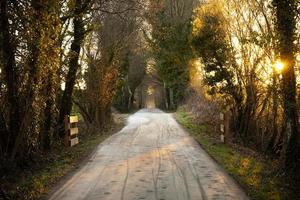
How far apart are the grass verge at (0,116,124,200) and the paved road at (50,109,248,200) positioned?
0.38 metres

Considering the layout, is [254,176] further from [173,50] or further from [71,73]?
[173,50]

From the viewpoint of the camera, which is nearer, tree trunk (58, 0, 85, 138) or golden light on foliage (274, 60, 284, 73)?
golden light on foliage (274, 60, 284, 73)

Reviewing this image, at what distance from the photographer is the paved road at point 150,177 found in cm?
837

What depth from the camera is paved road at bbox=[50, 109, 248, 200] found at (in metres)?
8.37

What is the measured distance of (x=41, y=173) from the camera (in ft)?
35.0

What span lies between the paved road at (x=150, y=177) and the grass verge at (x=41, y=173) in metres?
0.38

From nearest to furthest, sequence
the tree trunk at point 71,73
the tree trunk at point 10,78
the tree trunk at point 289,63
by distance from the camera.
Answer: the tree trunk at point 10,78, the tree trunk at point 289,63, the tree trunk at point 71,73

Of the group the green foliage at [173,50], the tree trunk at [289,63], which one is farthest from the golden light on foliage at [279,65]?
the green foliage at [173,50]

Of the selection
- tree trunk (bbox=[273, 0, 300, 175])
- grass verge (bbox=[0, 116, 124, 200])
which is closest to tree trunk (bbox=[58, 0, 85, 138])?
grass verge (bbox=[0, 116, 124, 200])

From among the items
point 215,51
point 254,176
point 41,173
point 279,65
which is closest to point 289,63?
point 279,65

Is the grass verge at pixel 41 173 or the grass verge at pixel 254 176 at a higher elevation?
the grass verge at pixel 41 173

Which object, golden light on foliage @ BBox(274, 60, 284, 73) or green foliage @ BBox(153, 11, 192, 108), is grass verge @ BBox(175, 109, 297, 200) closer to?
golden light on foliage @ BBox(274, 60, 284, 73)

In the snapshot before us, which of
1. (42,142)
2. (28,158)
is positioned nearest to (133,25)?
(42,142)

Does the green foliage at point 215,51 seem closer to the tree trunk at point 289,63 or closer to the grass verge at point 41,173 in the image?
the grass verge at point 41,173
